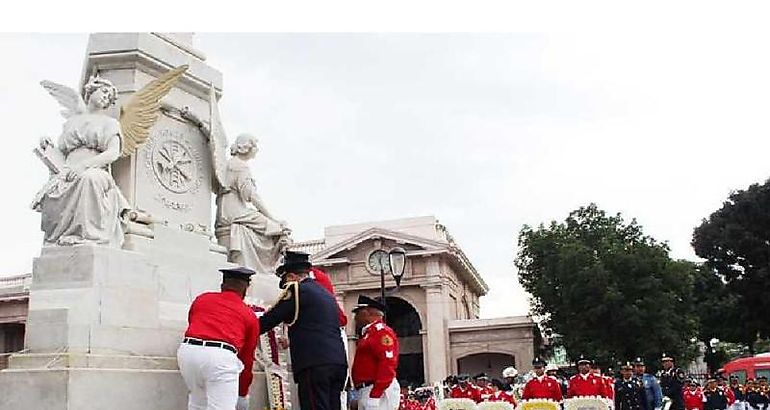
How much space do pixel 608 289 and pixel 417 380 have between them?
16226 mm

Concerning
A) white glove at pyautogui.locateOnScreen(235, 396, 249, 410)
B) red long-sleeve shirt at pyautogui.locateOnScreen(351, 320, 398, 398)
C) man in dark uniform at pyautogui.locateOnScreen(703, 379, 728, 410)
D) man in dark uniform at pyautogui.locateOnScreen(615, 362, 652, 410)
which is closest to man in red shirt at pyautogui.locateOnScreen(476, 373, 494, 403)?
man in dark uniform at pyautogui.locateOnScreen(615, 362, 652, 410)

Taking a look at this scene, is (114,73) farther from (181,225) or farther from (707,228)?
(707,228)

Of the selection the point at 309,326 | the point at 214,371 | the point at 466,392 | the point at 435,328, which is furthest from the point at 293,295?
the point at 435,328

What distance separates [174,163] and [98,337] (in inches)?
129

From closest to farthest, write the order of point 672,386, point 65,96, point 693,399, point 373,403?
point 373,403, point 65,96, point 672,386, point 693,399

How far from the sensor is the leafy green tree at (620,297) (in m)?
37.8

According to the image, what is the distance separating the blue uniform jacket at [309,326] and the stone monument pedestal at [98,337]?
1696mm

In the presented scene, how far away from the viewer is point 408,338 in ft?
171

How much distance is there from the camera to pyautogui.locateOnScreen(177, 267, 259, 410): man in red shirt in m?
6.38

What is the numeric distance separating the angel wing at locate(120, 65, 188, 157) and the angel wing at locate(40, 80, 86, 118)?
52 centimetres

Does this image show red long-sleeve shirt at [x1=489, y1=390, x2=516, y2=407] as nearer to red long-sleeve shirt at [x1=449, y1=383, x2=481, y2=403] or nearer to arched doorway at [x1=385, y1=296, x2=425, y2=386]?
red long-sleeve shirt at [x1=449, y1=383, x2=481, y2=403]

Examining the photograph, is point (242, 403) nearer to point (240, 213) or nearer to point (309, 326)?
point (309, 326)

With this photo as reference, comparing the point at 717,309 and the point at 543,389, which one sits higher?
the point at 717,309

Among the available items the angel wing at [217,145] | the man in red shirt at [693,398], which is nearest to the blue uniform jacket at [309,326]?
the angel wing at [217,145]
